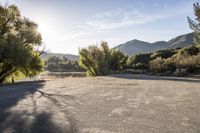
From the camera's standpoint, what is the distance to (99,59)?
143ft

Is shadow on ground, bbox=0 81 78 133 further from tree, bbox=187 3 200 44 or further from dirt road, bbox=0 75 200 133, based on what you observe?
tree, bbox=187 3 200 44

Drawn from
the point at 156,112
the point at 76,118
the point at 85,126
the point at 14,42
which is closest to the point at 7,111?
the point at 76,118

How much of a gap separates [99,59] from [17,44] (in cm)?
1656

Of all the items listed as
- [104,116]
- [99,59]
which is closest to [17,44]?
[99,59]

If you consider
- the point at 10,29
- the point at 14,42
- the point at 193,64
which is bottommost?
the point at 193,64

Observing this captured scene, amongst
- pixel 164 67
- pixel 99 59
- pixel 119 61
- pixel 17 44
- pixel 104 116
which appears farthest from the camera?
pixel 119 61

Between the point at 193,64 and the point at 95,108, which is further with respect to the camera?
the point at 193,64

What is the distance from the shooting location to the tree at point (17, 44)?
96.1 ft

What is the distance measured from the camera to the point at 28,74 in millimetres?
35875

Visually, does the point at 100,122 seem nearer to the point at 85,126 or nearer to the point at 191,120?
the point at 85,126

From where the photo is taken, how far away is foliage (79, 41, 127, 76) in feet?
142

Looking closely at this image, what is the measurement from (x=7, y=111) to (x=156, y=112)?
15.6ft

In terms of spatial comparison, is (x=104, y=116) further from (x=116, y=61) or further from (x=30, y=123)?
(x=116, y=61)

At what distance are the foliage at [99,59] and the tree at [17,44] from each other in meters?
9.69
